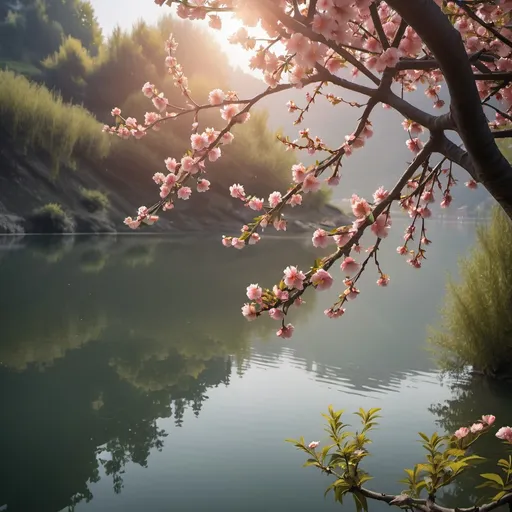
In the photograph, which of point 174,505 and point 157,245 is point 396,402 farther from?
point 157,245

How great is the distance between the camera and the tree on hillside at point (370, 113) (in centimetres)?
205

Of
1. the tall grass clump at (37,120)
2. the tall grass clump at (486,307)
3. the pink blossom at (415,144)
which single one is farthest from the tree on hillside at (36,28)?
the pink blossom at (415,144)

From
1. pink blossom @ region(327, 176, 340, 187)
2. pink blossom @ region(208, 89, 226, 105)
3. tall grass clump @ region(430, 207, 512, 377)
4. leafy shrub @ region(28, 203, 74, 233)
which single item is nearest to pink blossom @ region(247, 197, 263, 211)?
pink blossom @ region(327, 176, 340, 187)

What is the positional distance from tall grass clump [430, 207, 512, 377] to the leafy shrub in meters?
20.2

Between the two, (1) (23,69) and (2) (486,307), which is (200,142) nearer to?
(2) (486,307)

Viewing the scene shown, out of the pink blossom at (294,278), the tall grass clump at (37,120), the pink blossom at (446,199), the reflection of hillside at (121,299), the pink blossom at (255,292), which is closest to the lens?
the pink blossom at (294,278)

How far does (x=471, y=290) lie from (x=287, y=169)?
30729mm

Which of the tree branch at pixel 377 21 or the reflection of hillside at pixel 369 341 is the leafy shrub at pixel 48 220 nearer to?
the reflection of hillside at pixel 369 341

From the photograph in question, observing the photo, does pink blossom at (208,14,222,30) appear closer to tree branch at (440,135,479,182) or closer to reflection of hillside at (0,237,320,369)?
tree branch at (440,135,479,182)

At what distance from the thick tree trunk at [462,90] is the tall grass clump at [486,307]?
14.2 ft

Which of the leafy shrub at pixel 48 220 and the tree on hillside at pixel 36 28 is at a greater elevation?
the tree on hillside at pixel 36 28

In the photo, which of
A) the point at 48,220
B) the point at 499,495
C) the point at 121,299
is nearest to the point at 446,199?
the point at 499,495

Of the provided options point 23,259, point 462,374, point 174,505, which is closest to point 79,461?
point 174,505

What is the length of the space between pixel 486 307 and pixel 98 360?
192 inches
